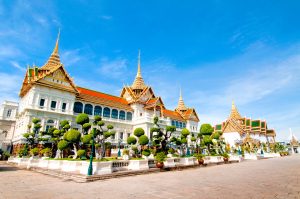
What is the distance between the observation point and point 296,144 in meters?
81.4

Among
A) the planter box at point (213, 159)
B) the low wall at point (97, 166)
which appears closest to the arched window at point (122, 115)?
the planter box at point (213, 159)

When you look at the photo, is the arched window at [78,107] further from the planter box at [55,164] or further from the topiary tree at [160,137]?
the topiary tree at [160,137]

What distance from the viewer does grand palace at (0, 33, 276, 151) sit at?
1128 inches

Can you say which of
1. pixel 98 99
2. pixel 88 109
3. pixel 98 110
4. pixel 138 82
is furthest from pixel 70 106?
pixel 138 82

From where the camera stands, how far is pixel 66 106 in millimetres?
30984

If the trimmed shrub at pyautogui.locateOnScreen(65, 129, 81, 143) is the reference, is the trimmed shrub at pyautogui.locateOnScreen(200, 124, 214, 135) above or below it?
above

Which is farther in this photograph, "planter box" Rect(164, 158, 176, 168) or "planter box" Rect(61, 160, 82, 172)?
"planter box" Rect(164, 158, 176, 168)

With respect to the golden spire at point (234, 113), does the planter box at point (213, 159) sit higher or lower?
lower

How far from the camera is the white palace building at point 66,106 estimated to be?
28.6 meters

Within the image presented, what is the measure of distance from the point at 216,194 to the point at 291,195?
9.32 ft

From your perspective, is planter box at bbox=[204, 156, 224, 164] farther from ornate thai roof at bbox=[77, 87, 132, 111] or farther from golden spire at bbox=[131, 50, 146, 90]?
golden spire at bbox=[131, 50, 146, 90]

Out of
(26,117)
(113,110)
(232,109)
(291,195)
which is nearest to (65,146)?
(26,117)

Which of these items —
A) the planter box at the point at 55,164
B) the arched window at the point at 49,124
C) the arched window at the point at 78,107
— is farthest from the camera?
the arched window at the point at 78,107

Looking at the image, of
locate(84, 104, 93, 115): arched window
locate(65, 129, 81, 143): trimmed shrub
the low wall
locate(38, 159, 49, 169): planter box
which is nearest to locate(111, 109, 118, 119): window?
locate(84, 104, 93, 115): arched window
